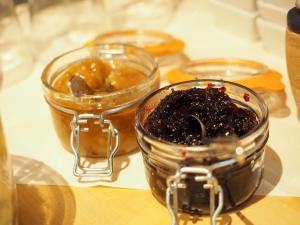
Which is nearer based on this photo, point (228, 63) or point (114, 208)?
point (114, 208)

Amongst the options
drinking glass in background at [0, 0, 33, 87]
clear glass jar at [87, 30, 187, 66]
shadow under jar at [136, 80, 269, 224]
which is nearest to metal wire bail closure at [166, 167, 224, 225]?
shadow under jar at [136, 80, 269, 224]

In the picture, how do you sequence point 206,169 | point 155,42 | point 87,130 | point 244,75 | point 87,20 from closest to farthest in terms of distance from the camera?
1. point 206,169
2. point 87,130
3. point 244,75
4. point 155,42
5. point 87,20

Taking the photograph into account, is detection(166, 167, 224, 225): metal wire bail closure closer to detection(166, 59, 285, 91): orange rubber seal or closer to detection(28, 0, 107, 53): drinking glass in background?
detection(166, 59, 285, 91): orange rubber seal

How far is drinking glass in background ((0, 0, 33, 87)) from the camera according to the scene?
0.82m

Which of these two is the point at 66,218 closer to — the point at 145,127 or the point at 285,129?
the point at 145,127

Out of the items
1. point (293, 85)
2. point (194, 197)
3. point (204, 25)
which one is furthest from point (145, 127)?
point (204, 25)

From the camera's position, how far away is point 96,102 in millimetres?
558

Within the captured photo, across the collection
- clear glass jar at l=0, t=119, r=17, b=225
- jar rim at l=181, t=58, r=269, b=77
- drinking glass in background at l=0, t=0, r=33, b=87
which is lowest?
drinking glass in background at l=0, t=0, r=33, b=87

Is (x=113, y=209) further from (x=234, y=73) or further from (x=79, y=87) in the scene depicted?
(x=234, y=73)

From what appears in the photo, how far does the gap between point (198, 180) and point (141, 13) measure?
0.63 m

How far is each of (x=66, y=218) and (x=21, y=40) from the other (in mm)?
504

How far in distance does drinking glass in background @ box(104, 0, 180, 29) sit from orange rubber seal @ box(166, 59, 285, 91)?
0.83ft

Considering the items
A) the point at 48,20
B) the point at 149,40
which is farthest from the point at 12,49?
the point at 149,40

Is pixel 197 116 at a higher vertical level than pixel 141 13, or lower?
higher
